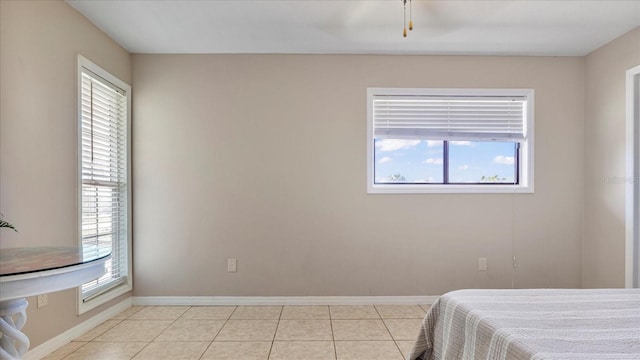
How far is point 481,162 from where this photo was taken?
3875 millimetres

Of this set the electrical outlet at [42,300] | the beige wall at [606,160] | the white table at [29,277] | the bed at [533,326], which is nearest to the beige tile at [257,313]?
the electrical outlet at [42,300]

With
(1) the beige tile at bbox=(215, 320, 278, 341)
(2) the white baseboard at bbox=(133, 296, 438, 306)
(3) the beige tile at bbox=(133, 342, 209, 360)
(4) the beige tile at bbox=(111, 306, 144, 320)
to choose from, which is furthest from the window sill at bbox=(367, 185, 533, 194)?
(4) the beige tile at bbox=(111, 306, 144, 320)

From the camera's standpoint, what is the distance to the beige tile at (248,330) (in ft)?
9.36

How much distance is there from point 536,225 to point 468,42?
1886mm

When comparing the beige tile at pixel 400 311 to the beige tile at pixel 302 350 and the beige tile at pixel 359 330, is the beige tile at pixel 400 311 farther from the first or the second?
the beige tile at pixel 302 350

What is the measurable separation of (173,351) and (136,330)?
590 mm

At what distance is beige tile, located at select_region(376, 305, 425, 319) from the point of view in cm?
333

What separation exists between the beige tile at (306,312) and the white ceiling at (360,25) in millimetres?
2429

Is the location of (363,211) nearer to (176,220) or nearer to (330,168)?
(330,168)

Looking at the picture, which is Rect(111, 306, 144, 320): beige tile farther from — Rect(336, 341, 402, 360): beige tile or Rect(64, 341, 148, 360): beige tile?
Rect(336, 341, 402, 360): beige tile

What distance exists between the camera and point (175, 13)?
2.91m

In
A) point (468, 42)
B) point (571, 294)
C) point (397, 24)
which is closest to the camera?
point (571, 294)

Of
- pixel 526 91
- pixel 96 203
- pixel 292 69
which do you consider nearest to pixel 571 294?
pixel 526 91

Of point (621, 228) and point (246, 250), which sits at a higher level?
point (621, 228)
